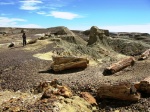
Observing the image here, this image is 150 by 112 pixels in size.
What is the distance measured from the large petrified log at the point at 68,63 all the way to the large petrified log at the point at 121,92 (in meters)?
5.75

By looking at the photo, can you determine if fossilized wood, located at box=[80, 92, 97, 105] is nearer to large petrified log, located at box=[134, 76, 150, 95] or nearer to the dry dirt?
the dry dirt

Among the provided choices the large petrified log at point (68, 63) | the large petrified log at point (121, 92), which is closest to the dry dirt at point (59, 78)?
the large petrified log at point (121, 92)

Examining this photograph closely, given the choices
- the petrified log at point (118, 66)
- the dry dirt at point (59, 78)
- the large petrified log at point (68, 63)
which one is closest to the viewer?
the dry dirt at point (59, 78)

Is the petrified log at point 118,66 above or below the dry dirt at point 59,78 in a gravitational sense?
above

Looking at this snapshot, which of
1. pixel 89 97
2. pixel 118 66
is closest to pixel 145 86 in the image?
pixel 89 97

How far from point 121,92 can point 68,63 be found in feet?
21.9

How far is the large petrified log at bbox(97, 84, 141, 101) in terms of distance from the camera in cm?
1304

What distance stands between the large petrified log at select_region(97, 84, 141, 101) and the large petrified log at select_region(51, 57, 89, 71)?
18.9ft

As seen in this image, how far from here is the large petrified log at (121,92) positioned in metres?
13.0

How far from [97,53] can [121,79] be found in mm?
14021

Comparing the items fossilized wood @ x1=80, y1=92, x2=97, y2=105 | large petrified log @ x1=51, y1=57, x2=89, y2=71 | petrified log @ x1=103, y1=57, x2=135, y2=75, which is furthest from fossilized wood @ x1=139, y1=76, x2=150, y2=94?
large petrified log @ x1=51, y1=57, x2=89, y2=71

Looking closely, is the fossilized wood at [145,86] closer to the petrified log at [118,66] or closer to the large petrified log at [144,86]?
the large petrified log at [144,86]

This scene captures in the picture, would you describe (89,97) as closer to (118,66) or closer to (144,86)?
(144,86)

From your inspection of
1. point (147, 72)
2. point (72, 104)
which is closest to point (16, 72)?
point (72, 104)
